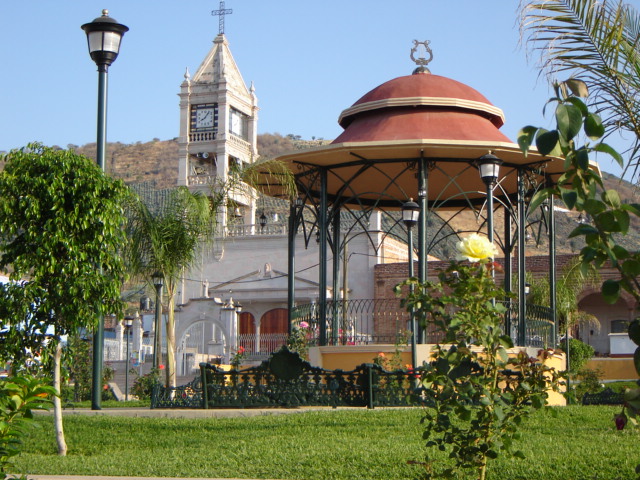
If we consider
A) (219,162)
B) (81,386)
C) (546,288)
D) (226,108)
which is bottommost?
(81,386)

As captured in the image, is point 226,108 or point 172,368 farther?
point 226,108

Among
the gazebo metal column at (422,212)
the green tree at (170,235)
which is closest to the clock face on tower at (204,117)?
the green tree at (170,235)

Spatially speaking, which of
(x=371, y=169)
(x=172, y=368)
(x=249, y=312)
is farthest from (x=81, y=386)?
(x=249, y=312)

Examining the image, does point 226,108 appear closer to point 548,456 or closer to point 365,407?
point 365,407

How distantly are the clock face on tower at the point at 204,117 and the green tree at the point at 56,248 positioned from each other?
48444mm

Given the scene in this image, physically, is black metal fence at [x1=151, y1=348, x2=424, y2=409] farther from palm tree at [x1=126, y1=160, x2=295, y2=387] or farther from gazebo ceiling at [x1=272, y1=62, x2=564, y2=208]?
gazebo ceiling at [x1=272, y1=62, x2=564, y2=208]

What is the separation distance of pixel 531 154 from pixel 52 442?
8.57m

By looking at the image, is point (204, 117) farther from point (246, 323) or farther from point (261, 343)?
point (261, 343)

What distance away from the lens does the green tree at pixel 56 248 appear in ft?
28.8

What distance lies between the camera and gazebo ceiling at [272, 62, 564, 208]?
14289 millimetres

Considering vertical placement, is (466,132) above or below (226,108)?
below

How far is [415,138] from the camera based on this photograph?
14.5 metres

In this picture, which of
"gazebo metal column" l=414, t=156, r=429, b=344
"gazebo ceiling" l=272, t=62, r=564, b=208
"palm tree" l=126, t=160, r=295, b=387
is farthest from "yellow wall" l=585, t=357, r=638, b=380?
"palm tree" l=126, t=160, r=295, b=387

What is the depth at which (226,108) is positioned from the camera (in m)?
56.5
